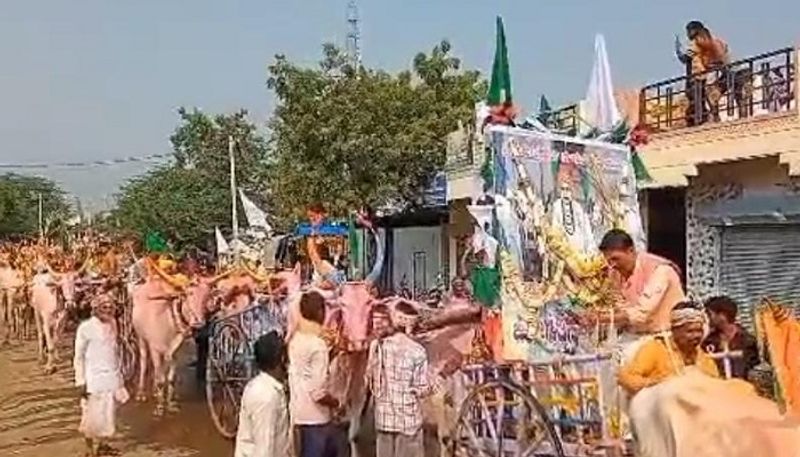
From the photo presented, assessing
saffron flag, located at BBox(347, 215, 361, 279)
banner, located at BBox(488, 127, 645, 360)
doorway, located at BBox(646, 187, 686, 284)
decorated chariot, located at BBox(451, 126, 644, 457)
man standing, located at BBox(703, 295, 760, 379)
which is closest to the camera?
man standing, located at BBox(703, 295, 760, 379)

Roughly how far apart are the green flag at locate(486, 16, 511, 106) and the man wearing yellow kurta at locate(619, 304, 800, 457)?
296cm

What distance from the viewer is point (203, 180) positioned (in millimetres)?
42688

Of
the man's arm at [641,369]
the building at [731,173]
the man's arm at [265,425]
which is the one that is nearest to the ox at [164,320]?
the building at [731,173]

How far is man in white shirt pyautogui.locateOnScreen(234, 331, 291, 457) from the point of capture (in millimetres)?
6664

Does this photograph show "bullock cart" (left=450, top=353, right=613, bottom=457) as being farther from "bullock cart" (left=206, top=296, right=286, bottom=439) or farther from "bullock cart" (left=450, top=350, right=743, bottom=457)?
"bullock cart" (left=206, top=296, right=286, bottom=439)

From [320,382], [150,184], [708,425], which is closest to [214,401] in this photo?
[320,382]

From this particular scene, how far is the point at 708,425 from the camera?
4.27m

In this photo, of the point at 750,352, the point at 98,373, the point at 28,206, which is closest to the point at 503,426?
the point at 750,352

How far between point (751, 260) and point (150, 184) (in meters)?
36.6

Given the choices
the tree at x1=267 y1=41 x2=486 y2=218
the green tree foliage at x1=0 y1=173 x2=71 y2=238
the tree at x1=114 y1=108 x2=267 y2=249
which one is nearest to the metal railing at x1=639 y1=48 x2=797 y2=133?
the tree at x1=267 y1=41 x2=486 y2=218

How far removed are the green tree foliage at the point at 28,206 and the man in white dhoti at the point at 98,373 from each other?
51638mm

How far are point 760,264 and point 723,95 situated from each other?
2099 millimetres

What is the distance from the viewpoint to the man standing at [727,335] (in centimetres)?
621

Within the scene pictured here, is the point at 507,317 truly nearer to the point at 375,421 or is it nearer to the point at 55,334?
the point at 375,421
